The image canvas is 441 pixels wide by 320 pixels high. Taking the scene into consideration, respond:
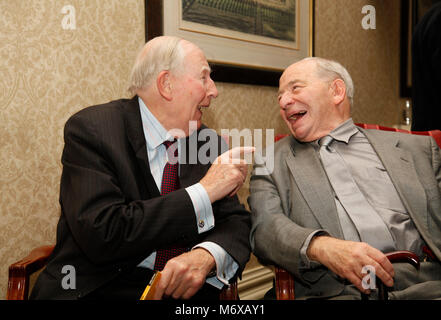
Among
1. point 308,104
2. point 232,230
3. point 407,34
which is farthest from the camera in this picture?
point 407,34

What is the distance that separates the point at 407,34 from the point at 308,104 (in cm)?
277

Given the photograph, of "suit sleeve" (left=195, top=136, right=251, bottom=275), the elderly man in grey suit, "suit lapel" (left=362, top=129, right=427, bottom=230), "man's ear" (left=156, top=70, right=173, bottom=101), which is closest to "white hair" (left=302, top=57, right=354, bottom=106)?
the elderly man in grey suit

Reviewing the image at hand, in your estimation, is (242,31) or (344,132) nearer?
(344,132)

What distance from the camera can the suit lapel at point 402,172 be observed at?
1696 mm

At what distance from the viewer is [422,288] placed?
4.81 ft

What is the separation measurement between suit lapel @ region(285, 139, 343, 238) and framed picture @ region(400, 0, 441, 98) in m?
2.65

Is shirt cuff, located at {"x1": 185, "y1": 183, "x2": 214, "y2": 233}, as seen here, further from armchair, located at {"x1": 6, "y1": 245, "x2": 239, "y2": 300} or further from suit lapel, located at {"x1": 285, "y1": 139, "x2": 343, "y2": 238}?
armchair, located at {"x1": 6, "y1": 245, "x2": 239, "y2": 300}

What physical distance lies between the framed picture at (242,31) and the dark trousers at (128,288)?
129 cm

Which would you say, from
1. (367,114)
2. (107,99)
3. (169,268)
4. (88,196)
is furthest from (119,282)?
(367,114)

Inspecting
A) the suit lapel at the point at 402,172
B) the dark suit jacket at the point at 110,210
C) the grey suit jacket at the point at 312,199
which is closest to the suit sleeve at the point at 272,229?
the grey suit jacket at the point at 312,199

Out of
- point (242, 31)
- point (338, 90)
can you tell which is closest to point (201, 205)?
point (338, 90)

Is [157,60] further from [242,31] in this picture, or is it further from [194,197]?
[242,31]

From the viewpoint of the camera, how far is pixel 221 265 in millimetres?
1438

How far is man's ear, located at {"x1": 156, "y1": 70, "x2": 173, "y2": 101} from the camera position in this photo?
161 cm
